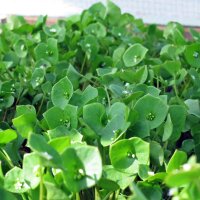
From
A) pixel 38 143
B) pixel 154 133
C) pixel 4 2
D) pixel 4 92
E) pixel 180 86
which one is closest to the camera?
pixel 38 143

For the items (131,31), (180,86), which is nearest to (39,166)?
(180,86)

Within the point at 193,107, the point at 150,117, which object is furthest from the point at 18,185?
the point at 193,107

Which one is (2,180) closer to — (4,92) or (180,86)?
(4,92)

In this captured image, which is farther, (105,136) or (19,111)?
A: (19,111)

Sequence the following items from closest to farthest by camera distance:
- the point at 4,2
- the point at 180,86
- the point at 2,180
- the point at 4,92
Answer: the point at 2,180, the point at 4,92, the point at 180,86, the point at 4,2

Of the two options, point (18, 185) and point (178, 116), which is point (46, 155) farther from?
point (178, 116)

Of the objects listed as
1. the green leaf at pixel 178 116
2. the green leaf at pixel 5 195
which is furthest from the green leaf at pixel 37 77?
the green leaf at pixel 5 195

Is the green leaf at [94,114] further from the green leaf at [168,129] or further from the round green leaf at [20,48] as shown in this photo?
the round green leaf at [20,48]
